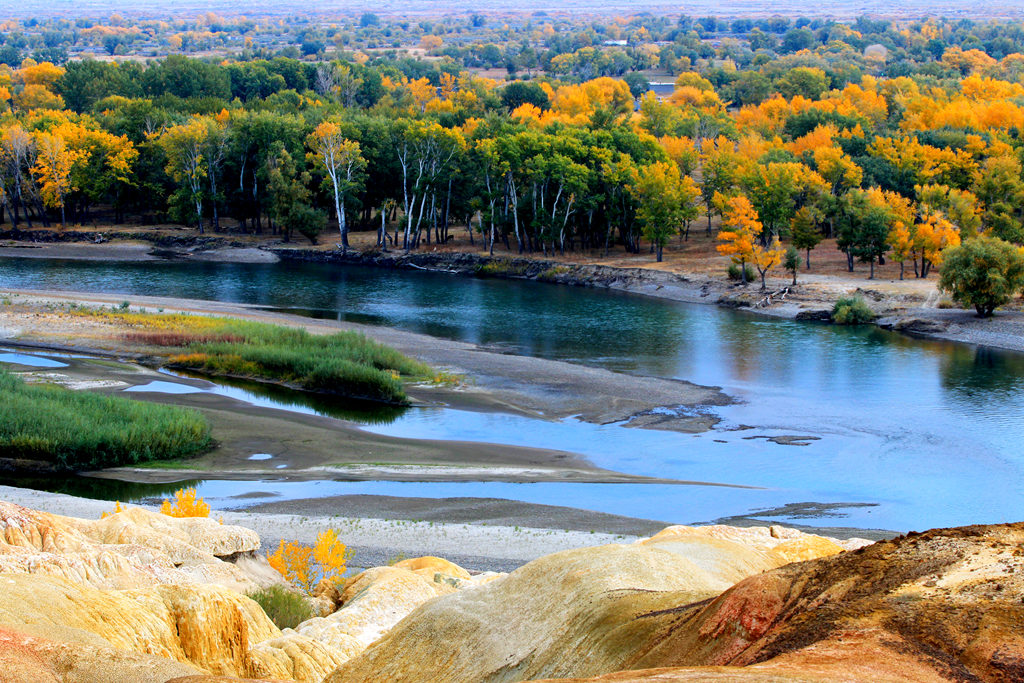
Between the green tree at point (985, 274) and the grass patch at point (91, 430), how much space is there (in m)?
44.7

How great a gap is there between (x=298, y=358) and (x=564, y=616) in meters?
34.5

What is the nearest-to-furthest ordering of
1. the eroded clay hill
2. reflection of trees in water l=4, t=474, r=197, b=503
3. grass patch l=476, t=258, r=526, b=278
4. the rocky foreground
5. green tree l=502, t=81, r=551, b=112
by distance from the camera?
1. the eroded clay hill
2. the rocky foreground
3. reflection of trees in water l=4, t=474, r=197, b=503
4. grass patch l=476, t=258, r=526, b=278
5. green tree l=502, t=81, r=551, b=112

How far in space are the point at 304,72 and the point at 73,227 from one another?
54.0 metres

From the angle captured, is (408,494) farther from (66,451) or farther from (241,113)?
(241,113)

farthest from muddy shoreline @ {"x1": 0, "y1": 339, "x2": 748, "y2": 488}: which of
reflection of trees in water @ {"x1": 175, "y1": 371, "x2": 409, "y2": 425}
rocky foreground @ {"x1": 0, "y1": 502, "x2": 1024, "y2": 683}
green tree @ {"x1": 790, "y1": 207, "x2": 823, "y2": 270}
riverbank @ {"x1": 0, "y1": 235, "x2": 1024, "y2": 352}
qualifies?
green tree @ {"x1": 790, "y1": 207, "x2": 823, "y2": 270}

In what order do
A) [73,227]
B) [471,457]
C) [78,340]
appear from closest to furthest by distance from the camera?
[471,457] < [78,340] < [73,227]

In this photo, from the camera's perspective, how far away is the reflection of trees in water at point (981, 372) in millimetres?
45156

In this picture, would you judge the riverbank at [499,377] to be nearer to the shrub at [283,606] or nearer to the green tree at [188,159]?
the shrub at [283,606]

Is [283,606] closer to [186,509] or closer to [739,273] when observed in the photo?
[186,509]

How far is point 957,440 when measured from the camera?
37.2 m

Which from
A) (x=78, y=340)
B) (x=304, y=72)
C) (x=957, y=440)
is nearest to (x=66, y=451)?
(x=78, y=340)

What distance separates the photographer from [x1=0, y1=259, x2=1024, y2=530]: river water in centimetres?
3047

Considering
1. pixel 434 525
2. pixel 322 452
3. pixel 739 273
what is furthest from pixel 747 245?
pixel 434 525

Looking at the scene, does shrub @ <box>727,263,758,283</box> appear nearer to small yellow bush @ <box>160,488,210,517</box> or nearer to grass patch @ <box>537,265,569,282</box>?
grass patch @ <box>537,265,569,282</box>
